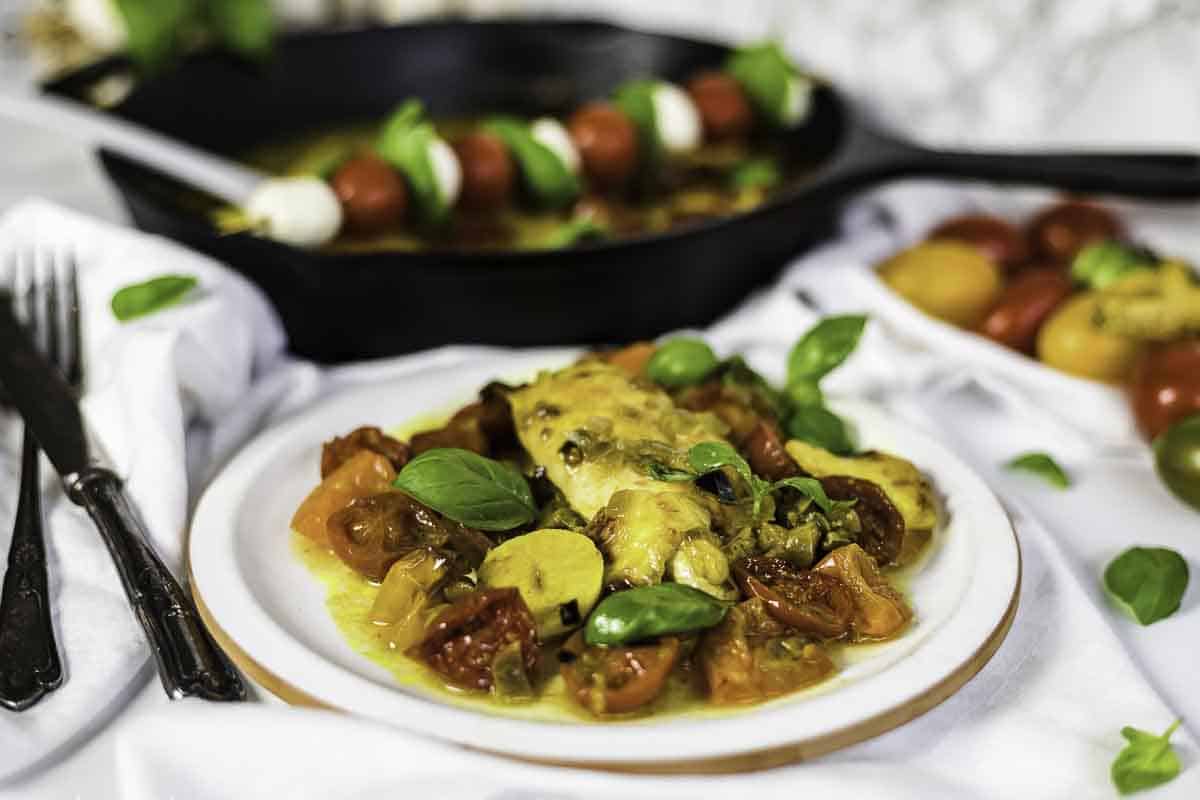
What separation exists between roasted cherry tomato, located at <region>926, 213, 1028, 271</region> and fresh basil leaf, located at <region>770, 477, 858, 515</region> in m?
1.23

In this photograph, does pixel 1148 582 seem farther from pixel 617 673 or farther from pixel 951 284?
pixel 951 284

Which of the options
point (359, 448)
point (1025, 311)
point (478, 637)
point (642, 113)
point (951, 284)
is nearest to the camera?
point (478, 637)

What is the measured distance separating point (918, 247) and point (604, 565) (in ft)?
4.52

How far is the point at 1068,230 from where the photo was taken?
2.64 meters

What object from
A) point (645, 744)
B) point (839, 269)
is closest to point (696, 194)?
point (839, 269)

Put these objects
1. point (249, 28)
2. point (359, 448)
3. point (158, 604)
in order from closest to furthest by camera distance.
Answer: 1. point (158, 604)
2. point (359, 448)
3. point (249, 28)

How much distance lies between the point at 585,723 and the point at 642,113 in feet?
5.49

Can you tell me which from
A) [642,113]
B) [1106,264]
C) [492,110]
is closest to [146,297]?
[642,113]

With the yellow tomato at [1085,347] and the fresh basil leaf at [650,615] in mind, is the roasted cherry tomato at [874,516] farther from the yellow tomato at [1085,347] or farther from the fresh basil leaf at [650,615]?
the yellow tomato at [1085,347]

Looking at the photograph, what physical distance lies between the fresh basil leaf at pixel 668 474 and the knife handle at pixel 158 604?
0.51m

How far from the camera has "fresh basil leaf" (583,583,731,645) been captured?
1302mm

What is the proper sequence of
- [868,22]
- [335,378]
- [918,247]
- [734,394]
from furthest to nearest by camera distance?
[868,22] → [918,247] → [335,378] → [734,394]

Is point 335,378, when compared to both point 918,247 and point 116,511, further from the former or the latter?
point 918,247

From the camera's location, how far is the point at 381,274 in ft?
6.50
